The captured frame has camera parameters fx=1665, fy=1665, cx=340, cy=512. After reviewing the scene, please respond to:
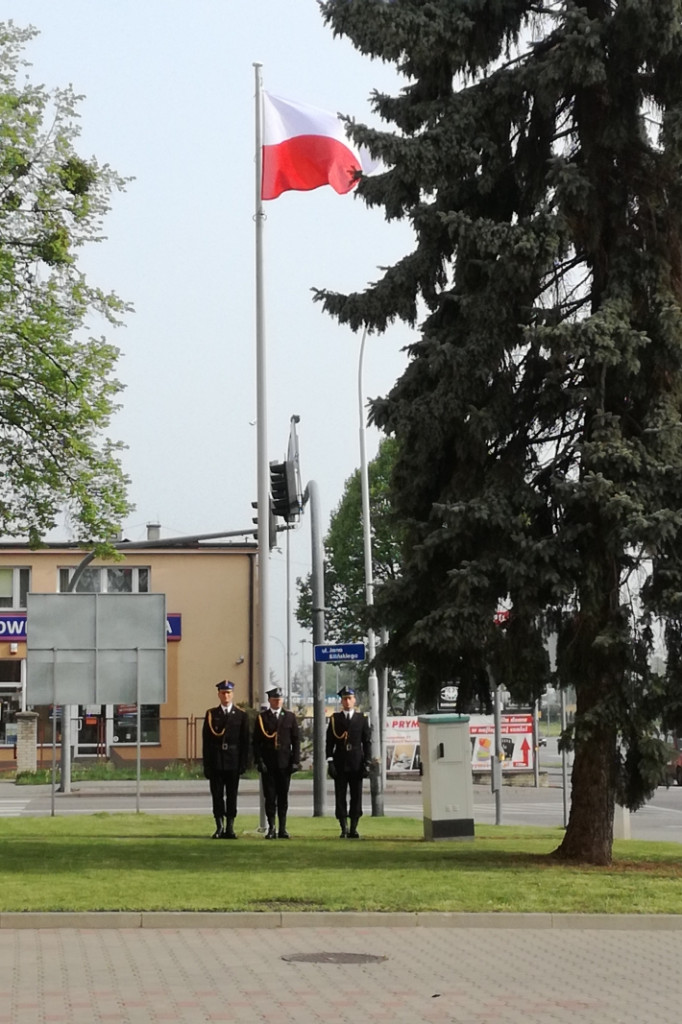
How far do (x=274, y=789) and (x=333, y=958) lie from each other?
10.8 metres

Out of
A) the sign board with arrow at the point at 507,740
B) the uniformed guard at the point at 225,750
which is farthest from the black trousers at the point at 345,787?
the sign board with arrow at the point at 507,740

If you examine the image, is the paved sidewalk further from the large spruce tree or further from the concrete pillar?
the concrete pillar

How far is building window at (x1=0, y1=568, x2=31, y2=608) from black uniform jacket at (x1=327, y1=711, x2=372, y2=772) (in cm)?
4105

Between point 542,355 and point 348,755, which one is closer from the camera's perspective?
point 542,355

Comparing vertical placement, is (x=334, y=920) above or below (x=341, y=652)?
below

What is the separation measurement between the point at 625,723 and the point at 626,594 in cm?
131

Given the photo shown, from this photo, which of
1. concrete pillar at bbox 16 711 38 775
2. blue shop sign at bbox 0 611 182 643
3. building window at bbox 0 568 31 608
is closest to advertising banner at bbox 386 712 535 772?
concrete pillar at bbox 16 711 38 775

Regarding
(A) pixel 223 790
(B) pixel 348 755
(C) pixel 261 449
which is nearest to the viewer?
(A) pixel 223 790

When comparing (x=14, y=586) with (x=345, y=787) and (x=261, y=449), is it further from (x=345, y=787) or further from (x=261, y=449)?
(x=345, y=787)

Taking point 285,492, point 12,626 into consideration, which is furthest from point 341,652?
point 12,626

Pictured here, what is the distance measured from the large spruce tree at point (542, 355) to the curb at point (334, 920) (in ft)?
14.3

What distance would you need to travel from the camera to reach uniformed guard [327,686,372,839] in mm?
21359

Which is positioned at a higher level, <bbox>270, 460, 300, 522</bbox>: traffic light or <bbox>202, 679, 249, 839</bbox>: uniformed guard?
<bbox>270, 460, 300, 522</bbox>: traffic light

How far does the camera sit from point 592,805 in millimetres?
17109
